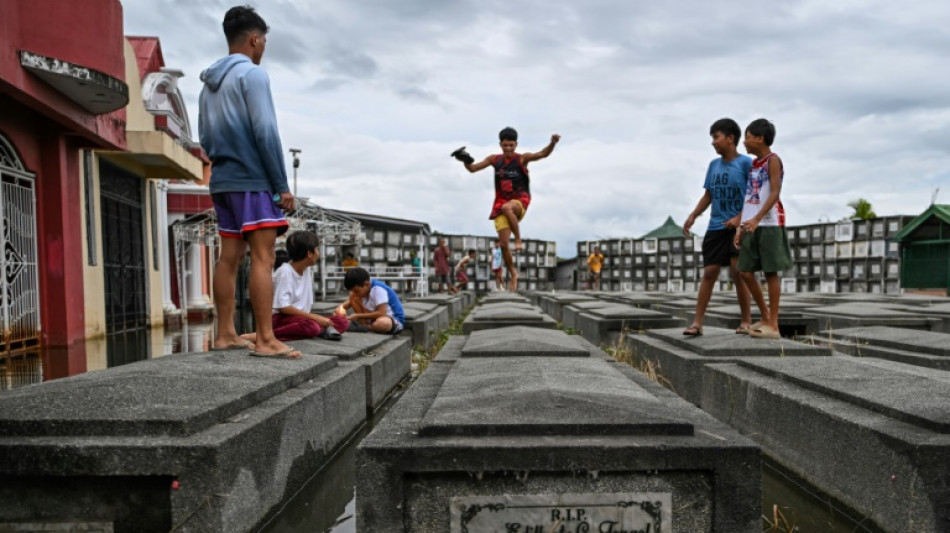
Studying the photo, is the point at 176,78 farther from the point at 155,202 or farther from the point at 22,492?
the point at 22,492

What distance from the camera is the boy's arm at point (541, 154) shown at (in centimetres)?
666

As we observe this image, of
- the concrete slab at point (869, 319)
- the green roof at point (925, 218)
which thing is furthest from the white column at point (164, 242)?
the green roof at point (925, 218)

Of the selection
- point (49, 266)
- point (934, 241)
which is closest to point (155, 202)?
point (49, 266)

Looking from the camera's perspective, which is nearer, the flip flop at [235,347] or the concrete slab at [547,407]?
the concrete slab at [547,407]

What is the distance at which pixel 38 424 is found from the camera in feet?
6.21

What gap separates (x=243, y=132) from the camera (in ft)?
10.6

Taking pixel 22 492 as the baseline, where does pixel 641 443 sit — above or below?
above

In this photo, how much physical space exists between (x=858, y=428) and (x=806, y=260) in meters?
29.3

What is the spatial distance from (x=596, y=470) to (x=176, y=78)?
14812 mm

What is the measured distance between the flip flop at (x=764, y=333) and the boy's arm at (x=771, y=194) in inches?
25.7

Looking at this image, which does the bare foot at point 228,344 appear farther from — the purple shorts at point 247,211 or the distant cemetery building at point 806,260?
the distant cemetery building at point 806,260

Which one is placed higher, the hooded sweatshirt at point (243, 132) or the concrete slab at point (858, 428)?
the hooded sweatshirt at point (243, 132)

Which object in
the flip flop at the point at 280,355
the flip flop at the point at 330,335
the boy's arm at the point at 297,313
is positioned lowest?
the flip flop at the point at 330,335

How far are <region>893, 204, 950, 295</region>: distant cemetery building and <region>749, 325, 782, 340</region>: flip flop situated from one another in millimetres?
21149
